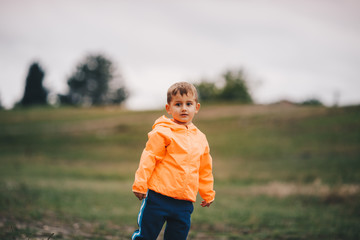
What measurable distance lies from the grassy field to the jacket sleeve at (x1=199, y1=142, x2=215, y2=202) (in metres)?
2.43

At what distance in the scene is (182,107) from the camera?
11.7 feet

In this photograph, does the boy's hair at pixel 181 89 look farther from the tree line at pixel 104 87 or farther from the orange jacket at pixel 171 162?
the tree line at pixel 104 87

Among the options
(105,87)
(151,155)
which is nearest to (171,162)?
(151,155)

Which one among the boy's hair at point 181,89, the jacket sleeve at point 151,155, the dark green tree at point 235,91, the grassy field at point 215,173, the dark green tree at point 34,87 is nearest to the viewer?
the jacket sleeve at point 151,155

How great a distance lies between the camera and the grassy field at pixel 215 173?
6.89 meters

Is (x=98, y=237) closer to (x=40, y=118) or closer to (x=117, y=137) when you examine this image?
Result: (x=117, y=137)

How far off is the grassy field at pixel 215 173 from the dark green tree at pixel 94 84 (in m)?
39.7

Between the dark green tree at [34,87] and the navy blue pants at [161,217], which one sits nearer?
the navy blue pants at [161,217]

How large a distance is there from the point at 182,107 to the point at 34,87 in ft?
252

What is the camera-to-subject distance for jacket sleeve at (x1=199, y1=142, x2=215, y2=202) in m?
3.75

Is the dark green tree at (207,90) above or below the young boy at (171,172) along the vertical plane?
above

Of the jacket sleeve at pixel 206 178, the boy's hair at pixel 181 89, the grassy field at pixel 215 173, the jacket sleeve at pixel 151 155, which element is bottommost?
the grassy field at pixel 215 173

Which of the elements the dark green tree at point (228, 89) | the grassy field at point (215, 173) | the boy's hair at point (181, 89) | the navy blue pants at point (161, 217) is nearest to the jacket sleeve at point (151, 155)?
the navy blue pants at point (161, 217)

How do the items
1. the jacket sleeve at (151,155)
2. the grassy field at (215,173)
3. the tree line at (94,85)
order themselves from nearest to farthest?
the jacket sleeve at (151,155)
the grassy field at (215,173)
the tree line at (94,85)
